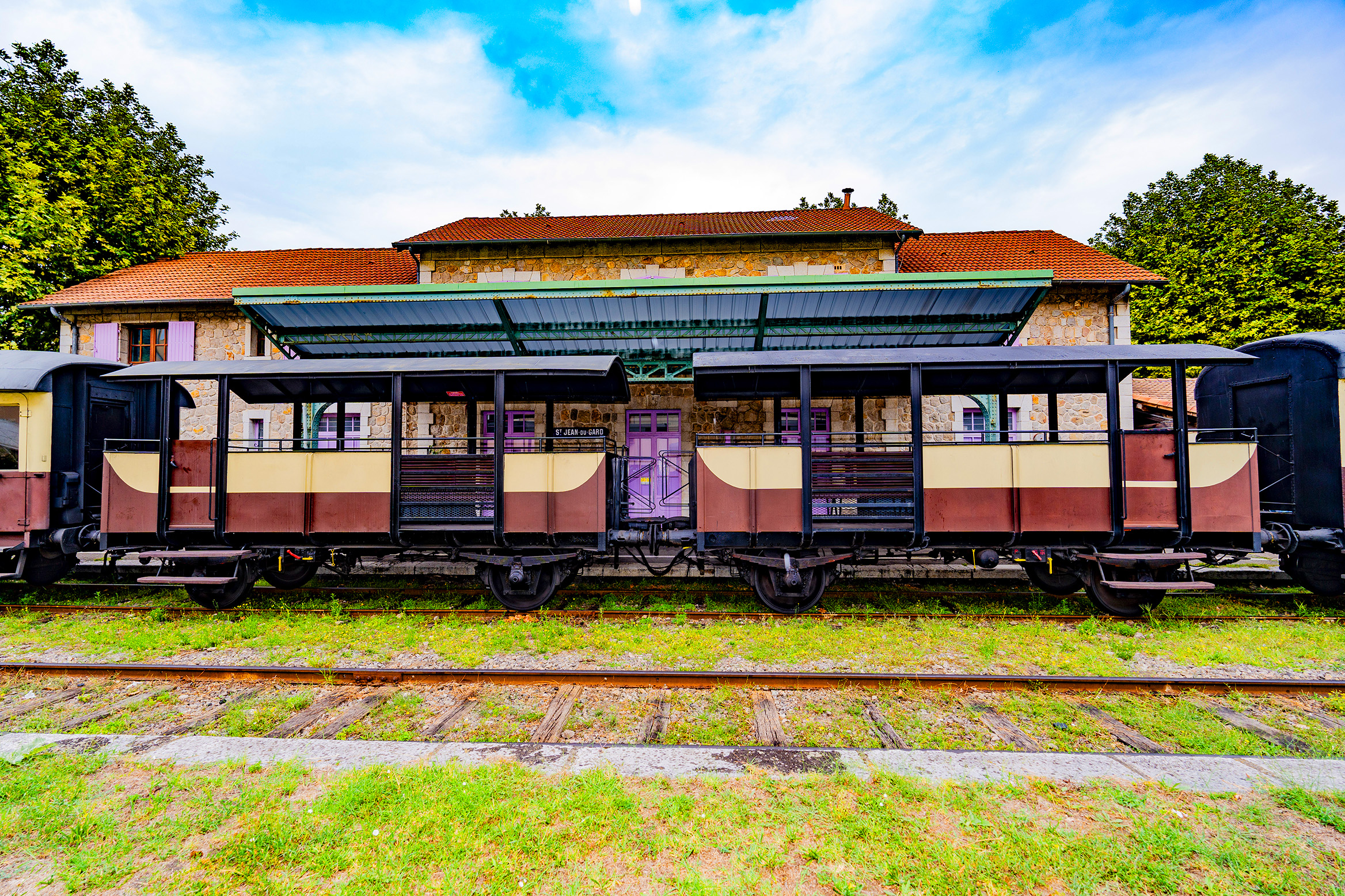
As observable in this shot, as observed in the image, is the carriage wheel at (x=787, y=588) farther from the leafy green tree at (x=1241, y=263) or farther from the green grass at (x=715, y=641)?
the leafy green tree at (x=1241, y=263)

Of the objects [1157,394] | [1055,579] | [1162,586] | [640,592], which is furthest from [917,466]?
[1157,394]

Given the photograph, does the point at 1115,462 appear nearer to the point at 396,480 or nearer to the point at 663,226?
the point at 396,480

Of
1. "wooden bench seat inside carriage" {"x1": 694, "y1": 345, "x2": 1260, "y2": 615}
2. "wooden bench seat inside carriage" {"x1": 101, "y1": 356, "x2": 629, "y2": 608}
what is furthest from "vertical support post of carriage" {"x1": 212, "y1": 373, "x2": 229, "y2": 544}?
"wooden bench seat inside carriage" {"x1": 694, "y1": 345, "x2": 1260, "y2": 615}

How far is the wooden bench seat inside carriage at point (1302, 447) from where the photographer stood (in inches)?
278

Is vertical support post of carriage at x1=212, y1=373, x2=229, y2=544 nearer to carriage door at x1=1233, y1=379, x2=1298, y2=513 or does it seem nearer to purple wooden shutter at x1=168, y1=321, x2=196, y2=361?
A: purple wooden shutter at x1=168, y1=321, x2=196, y2=361

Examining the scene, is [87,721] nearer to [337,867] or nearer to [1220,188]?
[337,867]

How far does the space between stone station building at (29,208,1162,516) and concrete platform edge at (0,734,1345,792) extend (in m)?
7.53

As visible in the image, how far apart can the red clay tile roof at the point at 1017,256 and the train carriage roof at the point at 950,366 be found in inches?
269

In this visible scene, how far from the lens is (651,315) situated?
10.5m

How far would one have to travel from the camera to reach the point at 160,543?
7.22 m

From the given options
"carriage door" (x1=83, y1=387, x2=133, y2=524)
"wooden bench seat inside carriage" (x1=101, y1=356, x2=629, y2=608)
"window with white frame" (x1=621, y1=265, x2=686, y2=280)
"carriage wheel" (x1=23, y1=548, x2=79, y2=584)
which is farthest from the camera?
"window with white frame" (x1=621, y1=265, x2=686, y2=280)

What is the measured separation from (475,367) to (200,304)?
13.7 meters

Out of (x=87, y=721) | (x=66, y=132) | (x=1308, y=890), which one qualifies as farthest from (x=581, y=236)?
(x=66, y=132)

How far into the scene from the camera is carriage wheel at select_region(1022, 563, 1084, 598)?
24.9 feet
